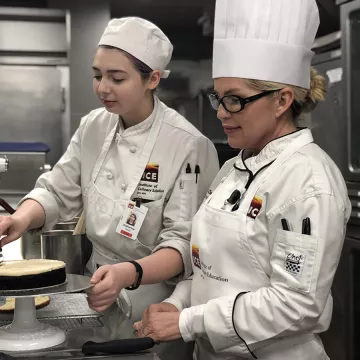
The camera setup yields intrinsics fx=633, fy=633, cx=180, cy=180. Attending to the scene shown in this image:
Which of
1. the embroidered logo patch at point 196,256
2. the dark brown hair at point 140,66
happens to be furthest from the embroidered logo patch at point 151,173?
the embroidered logo patch at point 196,256

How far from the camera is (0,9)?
3.96 m

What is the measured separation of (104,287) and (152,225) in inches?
18.9

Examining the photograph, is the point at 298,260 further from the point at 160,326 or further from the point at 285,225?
the point at 160,326

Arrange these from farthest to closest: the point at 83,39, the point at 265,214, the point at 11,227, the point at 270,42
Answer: the point at 83,39
the point at 11,227
the point at 270,42
the point at 265,214

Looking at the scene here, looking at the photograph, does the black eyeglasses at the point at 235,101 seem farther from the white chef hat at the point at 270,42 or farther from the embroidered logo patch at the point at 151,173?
the embroidered logo patch at the point at 151,173

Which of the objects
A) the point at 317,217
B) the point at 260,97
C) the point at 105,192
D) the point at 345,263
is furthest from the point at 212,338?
the point at 345,263

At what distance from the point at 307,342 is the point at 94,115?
991 mm

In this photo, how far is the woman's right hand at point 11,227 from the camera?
1.61m

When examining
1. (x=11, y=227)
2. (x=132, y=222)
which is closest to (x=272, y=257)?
(x=132, y=222)

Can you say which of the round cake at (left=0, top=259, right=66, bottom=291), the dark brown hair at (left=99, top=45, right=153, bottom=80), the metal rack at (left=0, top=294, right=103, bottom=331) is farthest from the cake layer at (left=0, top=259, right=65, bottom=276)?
the dark brown hair at (left=99, top=45, right=153, bottom=80)

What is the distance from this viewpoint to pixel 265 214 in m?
1.30

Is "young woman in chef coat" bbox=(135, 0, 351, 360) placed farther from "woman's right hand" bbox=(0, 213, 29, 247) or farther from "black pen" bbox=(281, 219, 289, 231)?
"woman's right hand" bbox=(0, 213, 29, 247)

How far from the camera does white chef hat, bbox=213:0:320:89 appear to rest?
137cm

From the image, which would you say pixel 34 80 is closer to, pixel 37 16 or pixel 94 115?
pixel 37 16
